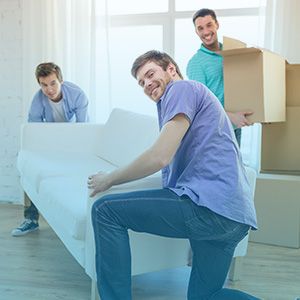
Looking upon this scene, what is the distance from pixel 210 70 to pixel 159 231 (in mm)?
1288

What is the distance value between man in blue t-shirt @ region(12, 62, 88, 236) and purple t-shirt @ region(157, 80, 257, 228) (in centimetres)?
165

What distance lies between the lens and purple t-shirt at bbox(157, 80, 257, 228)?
4.81 feet

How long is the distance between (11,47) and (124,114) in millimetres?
1338

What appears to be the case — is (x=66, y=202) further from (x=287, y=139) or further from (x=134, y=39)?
(x=134, y=39)

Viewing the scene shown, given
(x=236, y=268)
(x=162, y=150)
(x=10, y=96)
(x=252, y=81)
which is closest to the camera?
(x=162, y=150)

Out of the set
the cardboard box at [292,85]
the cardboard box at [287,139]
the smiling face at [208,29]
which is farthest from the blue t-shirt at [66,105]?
the cardboard box at [292,85]

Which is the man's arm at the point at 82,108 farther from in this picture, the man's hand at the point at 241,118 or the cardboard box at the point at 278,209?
the cardboard box at the point at 278,209

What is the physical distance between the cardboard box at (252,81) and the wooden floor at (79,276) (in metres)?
0.83

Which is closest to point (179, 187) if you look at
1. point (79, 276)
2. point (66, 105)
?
point (79, 276)

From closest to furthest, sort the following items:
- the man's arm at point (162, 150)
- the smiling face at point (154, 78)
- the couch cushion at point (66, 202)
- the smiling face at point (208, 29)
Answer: the man's arm at point (162, 150), the smiling face at point (154, 78), the couch cushion at point (66, 202), the smiling face at point (208, 29)

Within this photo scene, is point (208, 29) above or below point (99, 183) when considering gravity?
above

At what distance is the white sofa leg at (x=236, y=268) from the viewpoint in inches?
87.6

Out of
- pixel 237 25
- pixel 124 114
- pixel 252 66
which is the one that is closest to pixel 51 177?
pixel 124 114

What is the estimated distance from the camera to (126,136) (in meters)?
2.84
